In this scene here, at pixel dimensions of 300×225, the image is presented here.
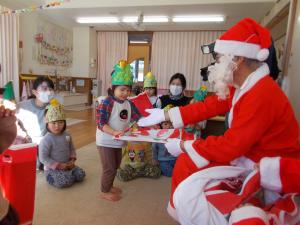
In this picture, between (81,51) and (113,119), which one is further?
(81,51)

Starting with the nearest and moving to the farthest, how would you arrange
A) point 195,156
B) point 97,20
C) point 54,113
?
1. point 195,156
2. point 54,113
3. point 97,20

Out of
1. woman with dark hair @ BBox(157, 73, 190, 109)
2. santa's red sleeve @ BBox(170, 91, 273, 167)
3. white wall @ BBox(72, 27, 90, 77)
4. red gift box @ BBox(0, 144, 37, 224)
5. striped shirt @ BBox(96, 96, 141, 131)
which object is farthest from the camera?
white wall @ BBox(72, 27, 90, 77)

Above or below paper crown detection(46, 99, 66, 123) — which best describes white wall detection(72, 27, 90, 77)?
above

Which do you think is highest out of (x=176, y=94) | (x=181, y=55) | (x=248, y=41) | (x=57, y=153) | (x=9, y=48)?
(x=181, y=55)

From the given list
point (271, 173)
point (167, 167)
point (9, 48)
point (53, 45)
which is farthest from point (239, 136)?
point (53, 45)

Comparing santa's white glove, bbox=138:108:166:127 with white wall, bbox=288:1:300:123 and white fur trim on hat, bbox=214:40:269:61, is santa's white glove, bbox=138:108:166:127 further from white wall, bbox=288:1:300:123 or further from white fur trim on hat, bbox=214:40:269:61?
white wall, bbox=288:1:300:123

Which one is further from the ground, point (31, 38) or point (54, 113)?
point (31, 38)

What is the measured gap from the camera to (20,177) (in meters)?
1.17

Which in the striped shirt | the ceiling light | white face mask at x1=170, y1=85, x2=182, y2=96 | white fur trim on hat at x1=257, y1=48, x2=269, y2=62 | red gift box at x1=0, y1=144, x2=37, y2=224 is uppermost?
the ceiling light

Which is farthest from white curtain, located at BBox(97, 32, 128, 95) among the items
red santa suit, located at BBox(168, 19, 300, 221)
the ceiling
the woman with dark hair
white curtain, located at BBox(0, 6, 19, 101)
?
red santa suit, located at BBox(168, 19, 300, 221)

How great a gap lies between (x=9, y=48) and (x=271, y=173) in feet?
15.7

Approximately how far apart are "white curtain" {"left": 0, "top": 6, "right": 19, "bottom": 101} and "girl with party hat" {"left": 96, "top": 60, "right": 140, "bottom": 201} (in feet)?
11.3

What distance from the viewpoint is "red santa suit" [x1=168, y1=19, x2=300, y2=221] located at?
2.98ft

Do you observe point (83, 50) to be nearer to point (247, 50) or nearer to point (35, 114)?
point (35, 114)
